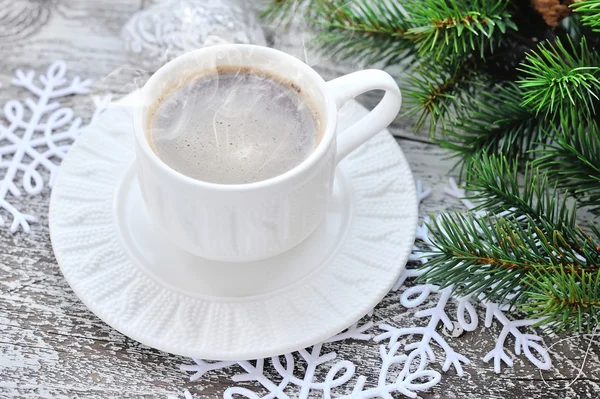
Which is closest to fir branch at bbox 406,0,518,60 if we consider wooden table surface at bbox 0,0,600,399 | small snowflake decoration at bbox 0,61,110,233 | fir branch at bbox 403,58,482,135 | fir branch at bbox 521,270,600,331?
fir branch at bbox 403,58,482,135

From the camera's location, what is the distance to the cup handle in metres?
0.72

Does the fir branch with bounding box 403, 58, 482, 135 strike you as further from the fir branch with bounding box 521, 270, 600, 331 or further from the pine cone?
the fir branch with bounding box 521, 270, 600, 331

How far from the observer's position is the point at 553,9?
30.0 inches

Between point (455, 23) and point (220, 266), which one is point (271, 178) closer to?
point (220, 266)

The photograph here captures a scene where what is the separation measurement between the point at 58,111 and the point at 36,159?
3.2 inches

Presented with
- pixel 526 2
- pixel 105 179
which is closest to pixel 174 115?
pixel 105 179

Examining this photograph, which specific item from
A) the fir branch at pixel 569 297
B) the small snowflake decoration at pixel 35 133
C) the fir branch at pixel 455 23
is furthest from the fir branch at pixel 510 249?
the small snowflake decoration at pixel 35 133

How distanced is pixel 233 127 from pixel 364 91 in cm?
14

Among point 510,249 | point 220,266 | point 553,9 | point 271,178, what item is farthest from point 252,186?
point 553,9

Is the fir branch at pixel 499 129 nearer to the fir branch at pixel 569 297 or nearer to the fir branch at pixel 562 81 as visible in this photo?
the fir branch at pixel 562 81

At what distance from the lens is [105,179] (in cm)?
83

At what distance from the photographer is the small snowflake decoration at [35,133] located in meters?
0.85

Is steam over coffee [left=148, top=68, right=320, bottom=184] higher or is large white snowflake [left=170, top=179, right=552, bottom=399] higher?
steam over coffee [left=148, top=68, right=320, bottom=184]

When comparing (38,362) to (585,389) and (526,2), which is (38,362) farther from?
(526,2)
